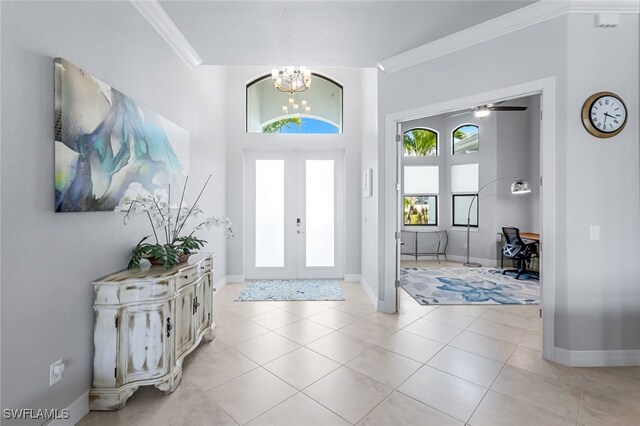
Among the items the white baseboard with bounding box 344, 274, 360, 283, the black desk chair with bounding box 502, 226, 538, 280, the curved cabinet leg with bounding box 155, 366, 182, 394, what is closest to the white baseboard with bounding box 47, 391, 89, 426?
the curved cabinet leg with bounding box 155, 366, 182, 394

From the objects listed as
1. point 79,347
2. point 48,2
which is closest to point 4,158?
point 48,2

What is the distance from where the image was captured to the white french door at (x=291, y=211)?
512 centimetres

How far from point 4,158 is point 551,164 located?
3752 millimetres

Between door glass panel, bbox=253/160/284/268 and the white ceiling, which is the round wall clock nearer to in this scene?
the white ceiling

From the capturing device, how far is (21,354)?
1427mm

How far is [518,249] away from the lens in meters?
5.18

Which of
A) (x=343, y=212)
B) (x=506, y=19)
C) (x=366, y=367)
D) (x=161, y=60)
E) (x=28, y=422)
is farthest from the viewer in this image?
(x=343, y=212)

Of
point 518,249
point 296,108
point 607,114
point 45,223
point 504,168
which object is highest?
point 296,108

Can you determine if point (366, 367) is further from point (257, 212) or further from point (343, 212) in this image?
point (257, 212)

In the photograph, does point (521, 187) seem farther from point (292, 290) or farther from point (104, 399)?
point (104, 399)

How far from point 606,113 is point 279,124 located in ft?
14.2

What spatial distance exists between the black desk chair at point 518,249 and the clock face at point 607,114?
3.38 metres

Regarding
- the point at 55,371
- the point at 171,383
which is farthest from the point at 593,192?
the point at 55,371

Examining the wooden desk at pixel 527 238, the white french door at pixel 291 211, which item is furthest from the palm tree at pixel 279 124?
the wooden desk at pixel 527 238
